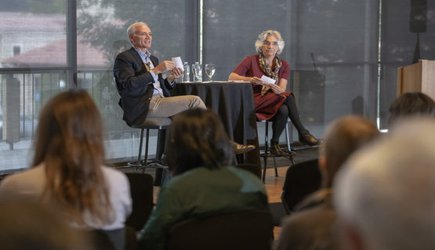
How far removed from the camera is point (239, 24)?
8.84 m

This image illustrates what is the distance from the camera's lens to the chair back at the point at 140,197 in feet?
12.1

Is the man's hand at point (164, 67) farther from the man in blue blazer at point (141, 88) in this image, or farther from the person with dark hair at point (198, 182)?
the person with dark hair at point (198, 182)

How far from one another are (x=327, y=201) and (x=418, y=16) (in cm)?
888

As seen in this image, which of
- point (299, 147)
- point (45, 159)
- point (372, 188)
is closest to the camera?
point (372, 188)

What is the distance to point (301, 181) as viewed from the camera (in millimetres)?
3979

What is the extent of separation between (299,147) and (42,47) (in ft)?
11.2

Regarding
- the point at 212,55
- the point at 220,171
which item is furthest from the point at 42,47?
the point at 220,171

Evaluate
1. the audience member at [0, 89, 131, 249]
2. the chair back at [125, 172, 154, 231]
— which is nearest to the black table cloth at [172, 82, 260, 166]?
the chair back at [125, 172, 154, 231]

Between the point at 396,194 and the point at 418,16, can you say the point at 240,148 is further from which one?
the point at 396,194

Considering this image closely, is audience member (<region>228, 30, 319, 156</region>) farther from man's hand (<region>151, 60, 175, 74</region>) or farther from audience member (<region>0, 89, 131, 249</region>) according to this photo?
audience member (<region>0, 89, 131, 249</region>)

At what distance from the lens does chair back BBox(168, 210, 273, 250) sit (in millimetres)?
2588

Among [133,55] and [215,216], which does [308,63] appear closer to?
[133,55]

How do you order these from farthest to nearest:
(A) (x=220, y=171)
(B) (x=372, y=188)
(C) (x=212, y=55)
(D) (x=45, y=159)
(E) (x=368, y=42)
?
(E) (x=368, y=42), (C) (x=212, y=55), (A) (x=220, y=171), (D) (x=45, y=159), (B) (x=372, y=188)

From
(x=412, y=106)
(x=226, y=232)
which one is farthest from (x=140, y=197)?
(x=412, y=106)
